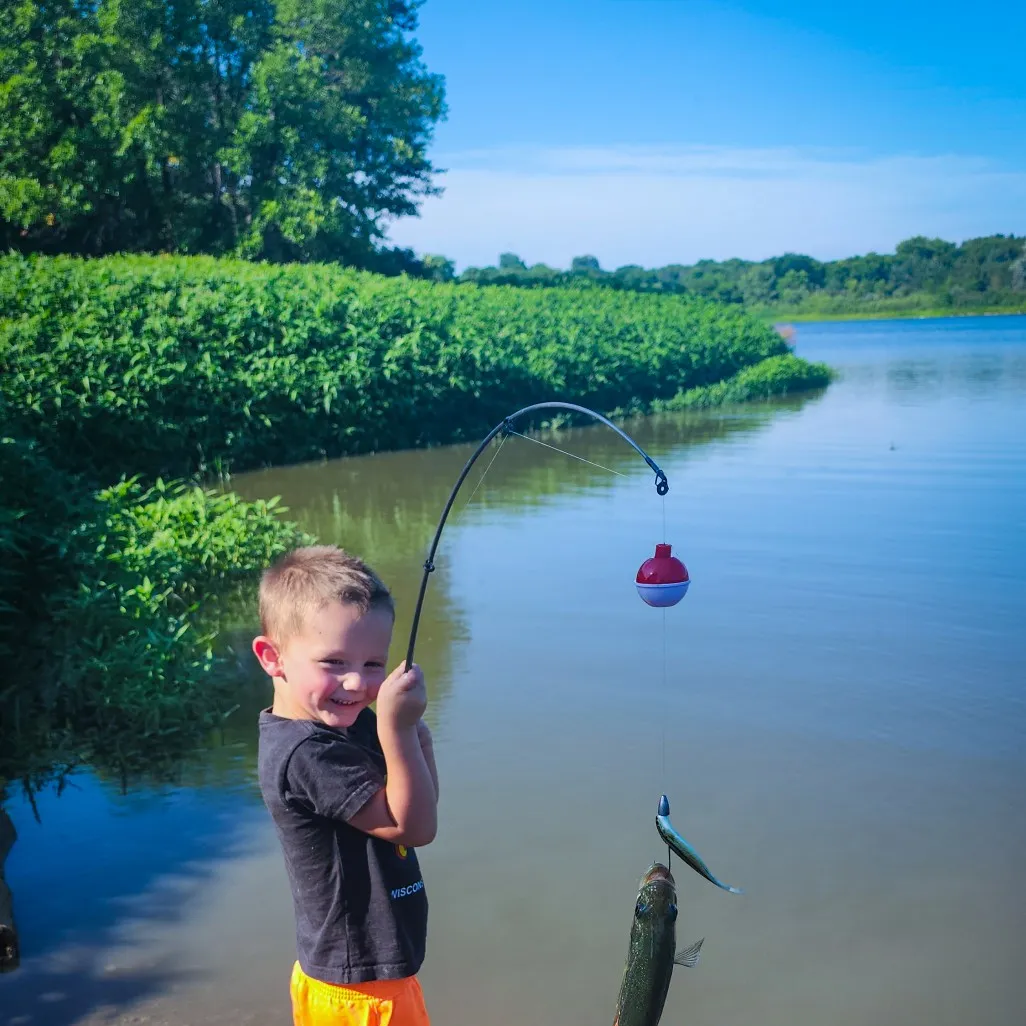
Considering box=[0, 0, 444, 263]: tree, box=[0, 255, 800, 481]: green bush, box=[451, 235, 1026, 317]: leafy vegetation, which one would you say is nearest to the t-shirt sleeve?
box=[0, 255, 800, 481]: green bush

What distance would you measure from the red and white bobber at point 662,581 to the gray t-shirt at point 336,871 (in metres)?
0.57

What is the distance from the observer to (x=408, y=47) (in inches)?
1009

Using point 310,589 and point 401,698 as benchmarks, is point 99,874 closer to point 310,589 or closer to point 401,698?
point 310,589

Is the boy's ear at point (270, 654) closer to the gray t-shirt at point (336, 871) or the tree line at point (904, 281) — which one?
the gray t-shirt at point (336, 871)

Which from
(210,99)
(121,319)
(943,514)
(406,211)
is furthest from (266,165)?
(943,514)

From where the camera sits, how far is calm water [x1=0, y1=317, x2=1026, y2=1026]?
3184 millimetres

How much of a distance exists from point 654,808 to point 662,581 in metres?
2.26

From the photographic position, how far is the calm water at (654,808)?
3.18 m

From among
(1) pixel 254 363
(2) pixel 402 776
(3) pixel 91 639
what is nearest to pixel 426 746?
(2) pixel 402 776

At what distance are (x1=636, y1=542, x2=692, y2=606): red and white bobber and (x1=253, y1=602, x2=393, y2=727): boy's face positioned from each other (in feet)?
1.64

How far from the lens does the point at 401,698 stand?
1671 mm

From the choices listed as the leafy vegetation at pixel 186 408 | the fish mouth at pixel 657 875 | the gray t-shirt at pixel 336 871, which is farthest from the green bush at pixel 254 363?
the fish mouth at pixel 657 875

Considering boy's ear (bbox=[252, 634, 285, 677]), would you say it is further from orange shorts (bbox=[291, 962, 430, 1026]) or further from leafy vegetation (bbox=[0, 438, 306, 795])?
leafy vegetation (bbox=[0, 438, 306, 795])

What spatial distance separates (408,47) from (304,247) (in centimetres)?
632
